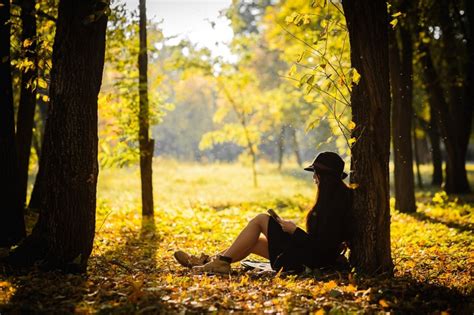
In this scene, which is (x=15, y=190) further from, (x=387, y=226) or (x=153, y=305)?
(x=387, y=226)

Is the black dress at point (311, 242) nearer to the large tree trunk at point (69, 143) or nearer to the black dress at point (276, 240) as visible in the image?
the black dress at point (276, 240)

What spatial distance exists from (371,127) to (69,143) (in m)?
3.20

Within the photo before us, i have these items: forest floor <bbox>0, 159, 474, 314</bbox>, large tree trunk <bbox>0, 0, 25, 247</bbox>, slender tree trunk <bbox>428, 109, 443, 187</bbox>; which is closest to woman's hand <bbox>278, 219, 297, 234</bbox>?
forest floor <bbox>0, 159, 474, 314</bbox>

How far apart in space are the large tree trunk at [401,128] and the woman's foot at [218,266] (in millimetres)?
7137

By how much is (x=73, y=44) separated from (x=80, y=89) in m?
0.47

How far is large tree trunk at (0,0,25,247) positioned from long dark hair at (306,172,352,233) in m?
4.20

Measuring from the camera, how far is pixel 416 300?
420cm

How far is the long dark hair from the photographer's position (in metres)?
5.31

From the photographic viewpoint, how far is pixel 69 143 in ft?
16.3

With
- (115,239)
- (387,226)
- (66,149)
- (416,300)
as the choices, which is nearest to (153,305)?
(66,149)

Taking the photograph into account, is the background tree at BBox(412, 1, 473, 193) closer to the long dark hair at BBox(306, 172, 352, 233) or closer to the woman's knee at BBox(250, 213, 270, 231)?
the long dark hair at BBox(306, 172, 352, 233)

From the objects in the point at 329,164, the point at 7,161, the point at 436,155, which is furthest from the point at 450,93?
the point at 7,161

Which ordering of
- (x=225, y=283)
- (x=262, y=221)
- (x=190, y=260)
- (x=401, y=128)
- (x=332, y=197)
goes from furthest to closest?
(x=401, y=128) → (x=190, y=260) → (x=262, y=221) → (x=332, y=197) → (x=225, y=283)

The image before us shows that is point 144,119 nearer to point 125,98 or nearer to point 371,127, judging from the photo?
point 125,98
